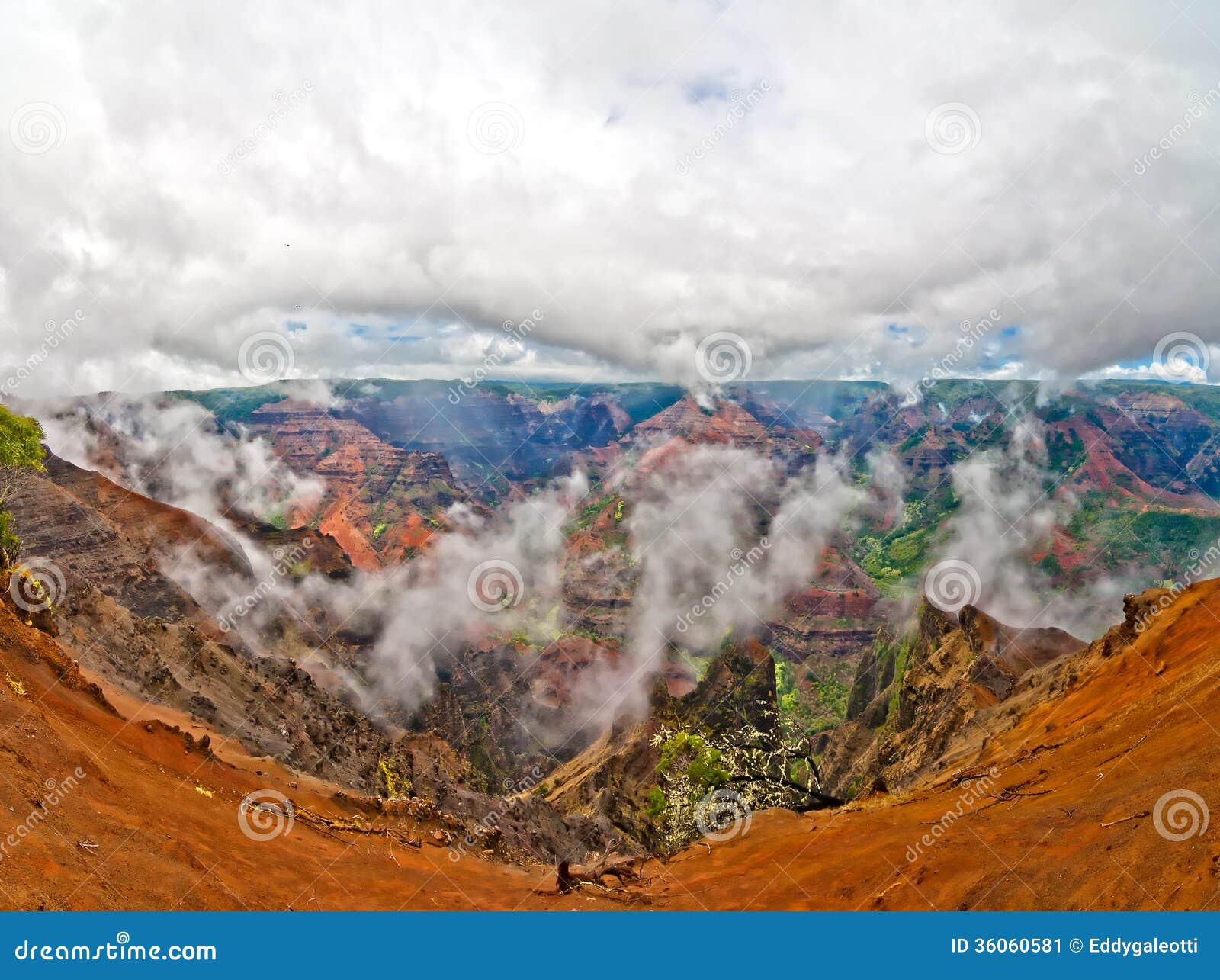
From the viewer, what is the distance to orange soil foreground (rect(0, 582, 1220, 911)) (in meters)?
11.4

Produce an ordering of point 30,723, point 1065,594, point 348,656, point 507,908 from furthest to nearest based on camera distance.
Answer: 1. point 1065,594
2. point 348,656
3. point 507,908
4. point 30,723

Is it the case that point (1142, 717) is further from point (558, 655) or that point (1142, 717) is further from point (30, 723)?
point (558, 655)

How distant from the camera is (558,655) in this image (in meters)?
135

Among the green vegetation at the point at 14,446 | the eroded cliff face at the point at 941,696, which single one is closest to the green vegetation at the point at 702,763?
the eroded cliff face at the point at 941,696

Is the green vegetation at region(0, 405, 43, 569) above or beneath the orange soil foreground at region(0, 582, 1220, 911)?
above

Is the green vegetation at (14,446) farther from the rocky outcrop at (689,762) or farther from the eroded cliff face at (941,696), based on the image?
the eroded cliff face at (941,696)

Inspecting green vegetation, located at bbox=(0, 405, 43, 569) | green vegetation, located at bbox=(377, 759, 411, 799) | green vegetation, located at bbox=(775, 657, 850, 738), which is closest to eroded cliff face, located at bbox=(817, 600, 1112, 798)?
green vegetation, located at bbox=(377, 759, 411, 799)

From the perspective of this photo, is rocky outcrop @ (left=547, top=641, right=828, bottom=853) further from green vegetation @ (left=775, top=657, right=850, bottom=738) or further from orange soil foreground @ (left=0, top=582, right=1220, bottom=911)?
green vegetation @ (left=775, top=657, right=850, bottom=738)

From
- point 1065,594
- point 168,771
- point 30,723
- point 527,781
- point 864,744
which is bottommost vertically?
point 527,781

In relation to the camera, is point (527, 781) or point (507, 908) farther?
point (527, 781)

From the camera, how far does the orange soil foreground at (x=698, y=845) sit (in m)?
11.4

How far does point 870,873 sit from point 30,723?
20741mm

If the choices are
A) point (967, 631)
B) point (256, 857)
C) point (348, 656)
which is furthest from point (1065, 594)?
point (256, 857)

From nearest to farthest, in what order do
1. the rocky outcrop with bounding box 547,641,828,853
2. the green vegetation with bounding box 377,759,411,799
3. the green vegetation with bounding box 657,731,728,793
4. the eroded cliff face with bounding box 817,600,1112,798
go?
1. the green vegetation with bounding box 657,731,728,793
2. the rocky outcrop with bounding box 547,641,828,853
3. the green vegetation with bounding box 377,759,411,799
4. the eroded cliff face with bounding box 817,600,1112,798
